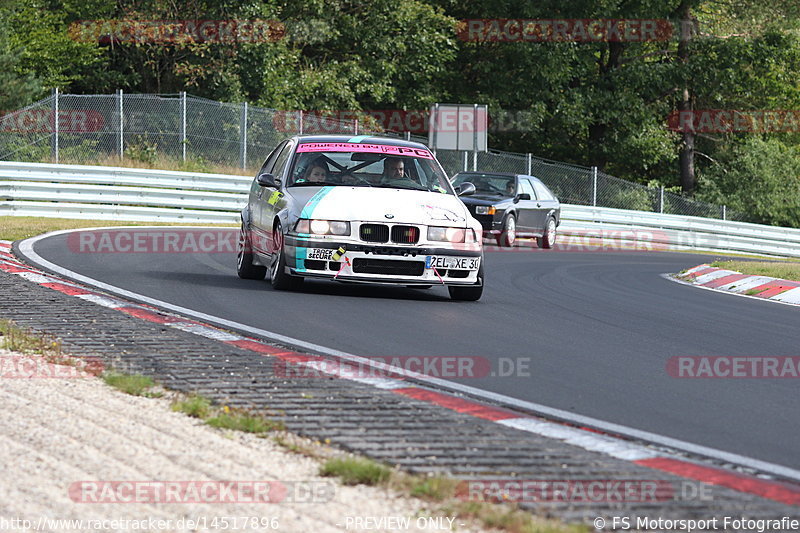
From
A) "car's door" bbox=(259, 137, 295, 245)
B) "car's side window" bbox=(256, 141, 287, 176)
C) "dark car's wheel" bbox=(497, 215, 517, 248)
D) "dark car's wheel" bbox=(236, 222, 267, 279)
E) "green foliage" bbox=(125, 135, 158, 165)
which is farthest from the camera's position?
"green foliage" bbox=(125, 135, 158, 165)

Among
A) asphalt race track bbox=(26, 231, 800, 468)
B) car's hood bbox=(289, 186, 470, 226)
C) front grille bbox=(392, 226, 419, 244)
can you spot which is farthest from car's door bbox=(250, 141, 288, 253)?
front grille bbox=(392, 226, 419, 244)

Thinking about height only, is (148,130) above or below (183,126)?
below

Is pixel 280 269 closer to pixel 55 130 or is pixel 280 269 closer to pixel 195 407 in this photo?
pixel 195 407

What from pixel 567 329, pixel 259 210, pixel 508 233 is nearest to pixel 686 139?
pixel 508 233

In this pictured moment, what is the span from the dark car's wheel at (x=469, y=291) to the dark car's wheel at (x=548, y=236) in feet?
45.3

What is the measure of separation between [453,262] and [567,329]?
1831 millimetres

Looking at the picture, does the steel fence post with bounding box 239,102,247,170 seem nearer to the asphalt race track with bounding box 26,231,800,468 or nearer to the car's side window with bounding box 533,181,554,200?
the car's side window with bounding box 533,181,554,200

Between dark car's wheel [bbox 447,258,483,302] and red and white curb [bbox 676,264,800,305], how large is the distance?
447 centimetres

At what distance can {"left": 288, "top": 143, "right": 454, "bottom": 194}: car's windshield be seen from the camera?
1239cm

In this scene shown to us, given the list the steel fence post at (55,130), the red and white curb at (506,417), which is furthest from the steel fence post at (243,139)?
the red and white curb at (506,417)

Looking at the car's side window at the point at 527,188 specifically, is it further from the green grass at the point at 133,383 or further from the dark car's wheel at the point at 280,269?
the green grass at the point at 133,383

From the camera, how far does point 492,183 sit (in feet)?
83.3

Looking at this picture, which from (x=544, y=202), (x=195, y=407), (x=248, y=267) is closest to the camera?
(x=195, y=407)

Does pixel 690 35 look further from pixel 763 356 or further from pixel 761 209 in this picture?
pixel 763 356
